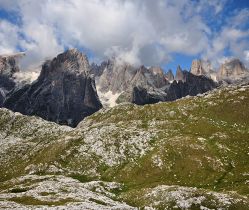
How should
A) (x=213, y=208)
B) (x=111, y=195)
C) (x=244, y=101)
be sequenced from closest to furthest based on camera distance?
(x=213, y=208), (x=111, y=195), (x=244, y=101)

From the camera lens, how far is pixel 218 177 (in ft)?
390

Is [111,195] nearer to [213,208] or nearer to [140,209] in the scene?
[140,209]

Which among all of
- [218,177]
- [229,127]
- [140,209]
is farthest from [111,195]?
[229,127]

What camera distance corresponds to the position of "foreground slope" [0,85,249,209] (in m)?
92.8

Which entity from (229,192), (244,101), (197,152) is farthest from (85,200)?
(244,101)

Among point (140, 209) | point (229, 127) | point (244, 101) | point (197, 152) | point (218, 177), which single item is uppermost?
point (244, 101)

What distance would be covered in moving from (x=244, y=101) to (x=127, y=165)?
85318mm

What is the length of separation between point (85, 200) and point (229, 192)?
1393 inches

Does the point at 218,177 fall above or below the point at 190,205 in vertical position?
above

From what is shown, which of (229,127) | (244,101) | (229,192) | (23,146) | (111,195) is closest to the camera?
(229,192)

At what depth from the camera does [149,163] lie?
131 m

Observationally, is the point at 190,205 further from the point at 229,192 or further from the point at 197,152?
the point at 197,152

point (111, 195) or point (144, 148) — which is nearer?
point (111, 195)

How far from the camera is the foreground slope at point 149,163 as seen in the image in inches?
3654
